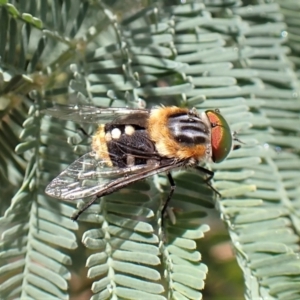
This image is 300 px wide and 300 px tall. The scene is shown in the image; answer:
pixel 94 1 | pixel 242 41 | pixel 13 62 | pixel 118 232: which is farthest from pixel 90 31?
pixel 118 232

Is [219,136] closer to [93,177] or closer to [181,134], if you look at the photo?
[181,134]

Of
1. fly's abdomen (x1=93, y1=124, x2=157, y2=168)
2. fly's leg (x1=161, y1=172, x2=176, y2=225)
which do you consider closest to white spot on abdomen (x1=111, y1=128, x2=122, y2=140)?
fly's abdomen (x1=93, y1=124, x2=157, y2=168)

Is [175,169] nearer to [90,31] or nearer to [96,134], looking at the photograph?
[96,134]

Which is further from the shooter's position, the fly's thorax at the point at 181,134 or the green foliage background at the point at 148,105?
the fly's thorax at the point at 181,134

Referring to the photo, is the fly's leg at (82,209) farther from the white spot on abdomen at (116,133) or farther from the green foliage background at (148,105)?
the white spot on abdomen at (116,133)

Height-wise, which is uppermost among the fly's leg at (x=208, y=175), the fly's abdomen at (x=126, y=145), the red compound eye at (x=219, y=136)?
the fly's abdomen at (x=126, y=145)

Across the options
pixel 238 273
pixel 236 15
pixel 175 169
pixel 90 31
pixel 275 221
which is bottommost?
pixel 238 273

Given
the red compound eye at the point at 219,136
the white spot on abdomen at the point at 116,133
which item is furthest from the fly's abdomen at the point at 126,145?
the red compound eye at the point at 219,136
